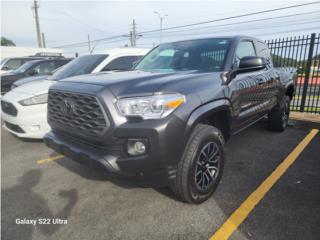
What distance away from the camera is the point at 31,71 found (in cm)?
788

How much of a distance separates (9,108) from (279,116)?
5.59 meters

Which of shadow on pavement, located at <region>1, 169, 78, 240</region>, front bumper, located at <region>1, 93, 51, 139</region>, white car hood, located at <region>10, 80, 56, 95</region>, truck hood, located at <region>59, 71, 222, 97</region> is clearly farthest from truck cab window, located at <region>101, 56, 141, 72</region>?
shadow on pavement, located at <region>1, 169, 78, 240</region>

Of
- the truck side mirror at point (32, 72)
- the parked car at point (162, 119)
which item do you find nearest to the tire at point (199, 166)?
the parked car at point (162, 119)

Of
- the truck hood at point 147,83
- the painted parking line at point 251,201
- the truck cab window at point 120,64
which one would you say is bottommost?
the painted parking line at point 251,201

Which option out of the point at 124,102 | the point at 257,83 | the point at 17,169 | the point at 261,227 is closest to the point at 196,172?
the point at 261,227

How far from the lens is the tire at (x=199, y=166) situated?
239 cm

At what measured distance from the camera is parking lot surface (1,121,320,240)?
2.30m

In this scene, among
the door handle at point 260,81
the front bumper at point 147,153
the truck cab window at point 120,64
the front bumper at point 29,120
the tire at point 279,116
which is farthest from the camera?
the truck cab window at point 120,64

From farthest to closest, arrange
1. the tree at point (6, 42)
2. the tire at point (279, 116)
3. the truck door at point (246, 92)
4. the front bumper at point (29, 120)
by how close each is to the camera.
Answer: the tree at point (6, 42) → the tire at point (279, 116) → the front bumper at point (29, 120) → the truck door at point (246, 92)

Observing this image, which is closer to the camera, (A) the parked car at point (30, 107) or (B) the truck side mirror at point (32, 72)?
(A) the parked car at point (30, 107)

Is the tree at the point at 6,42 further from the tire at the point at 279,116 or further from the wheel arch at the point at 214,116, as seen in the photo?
the wheel arch at the point at 214,116

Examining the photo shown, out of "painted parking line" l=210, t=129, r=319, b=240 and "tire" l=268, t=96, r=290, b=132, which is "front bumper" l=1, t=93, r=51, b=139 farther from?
"tire" l=268, t=96, r=290, b=132

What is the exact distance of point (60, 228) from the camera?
238 centimetres

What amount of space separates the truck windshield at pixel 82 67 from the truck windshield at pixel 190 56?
1554 mm
